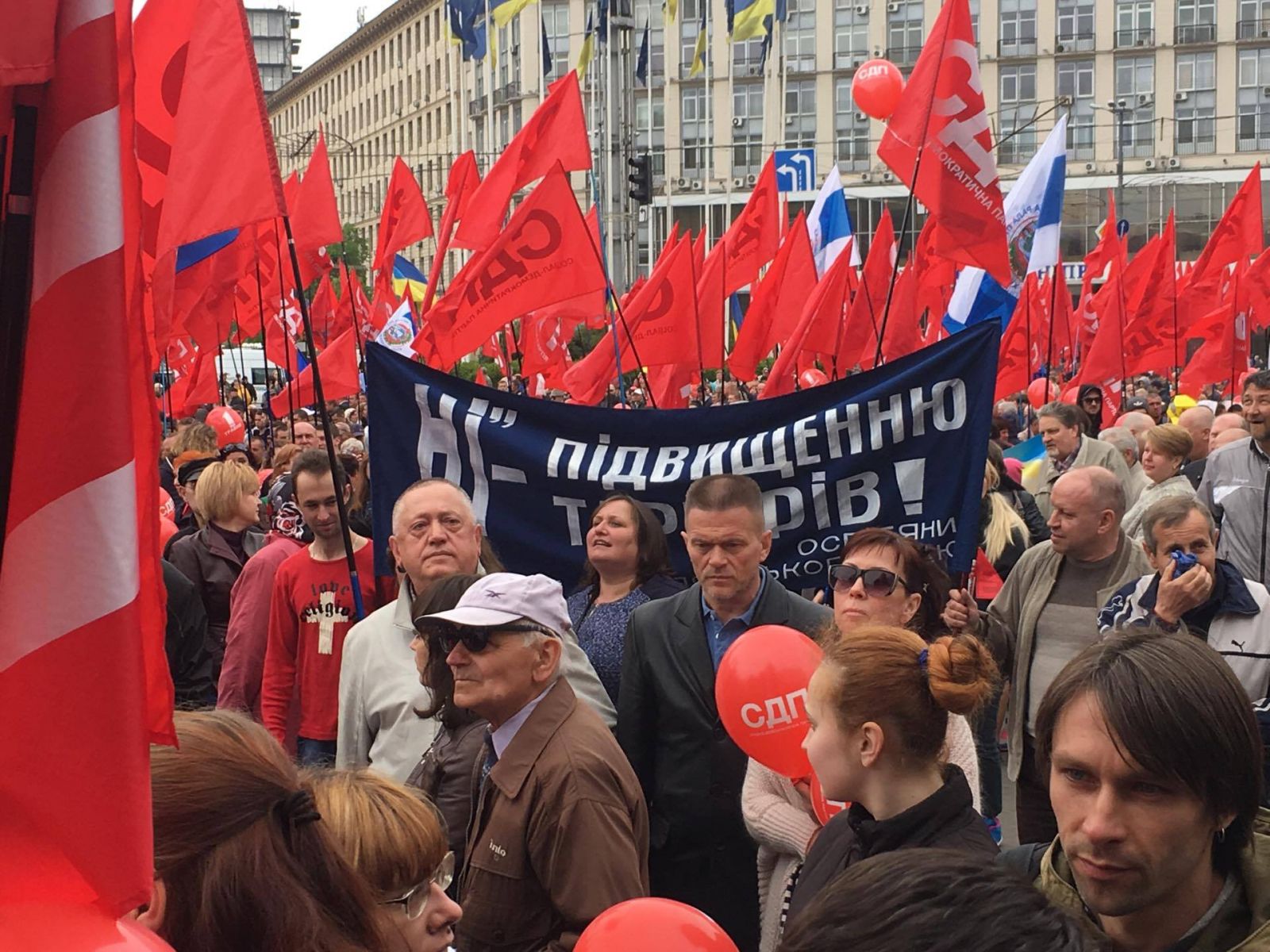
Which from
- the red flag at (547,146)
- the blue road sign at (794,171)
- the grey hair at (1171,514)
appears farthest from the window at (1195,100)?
the grey hair at (1171,514)

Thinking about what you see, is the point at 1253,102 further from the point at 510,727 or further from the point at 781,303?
the point at 510,727

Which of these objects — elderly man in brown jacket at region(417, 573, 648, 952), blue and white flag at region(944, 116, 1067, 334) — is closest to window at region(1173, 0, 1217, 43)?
blue and white flag at region(944, 116, 1067, 334)

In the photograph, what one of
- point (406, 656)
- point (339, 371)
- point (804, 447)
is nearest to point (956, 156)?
point (804, 447)

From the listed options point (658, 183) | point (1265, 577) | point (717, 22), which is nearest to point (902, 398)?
point (1265, 577)

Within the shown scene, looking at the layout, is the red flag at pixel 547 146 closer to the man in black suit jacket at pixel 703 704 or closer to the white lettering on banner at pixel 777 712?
the man in black suit jacket at pixel 703 704

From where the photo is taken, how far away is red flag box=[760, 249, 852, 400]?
12172 mm

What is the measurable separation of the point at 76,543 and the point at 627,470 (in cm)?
362

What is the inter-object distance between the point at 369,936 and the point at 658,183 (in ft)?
222

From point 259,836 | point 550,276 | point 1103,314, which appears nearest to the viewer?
point 259,836

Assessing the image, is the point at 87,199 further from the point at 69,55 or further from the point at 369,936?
the point at 369,936

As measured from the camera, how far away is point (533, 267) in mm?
9883

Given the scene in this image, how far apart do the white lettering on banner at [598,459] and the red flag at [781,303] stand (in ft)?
31.5

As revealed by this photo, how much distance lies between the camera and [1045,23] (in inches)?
2623

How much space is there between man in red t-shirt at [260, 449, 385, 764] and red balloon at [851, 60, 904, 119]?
46.1 feet
